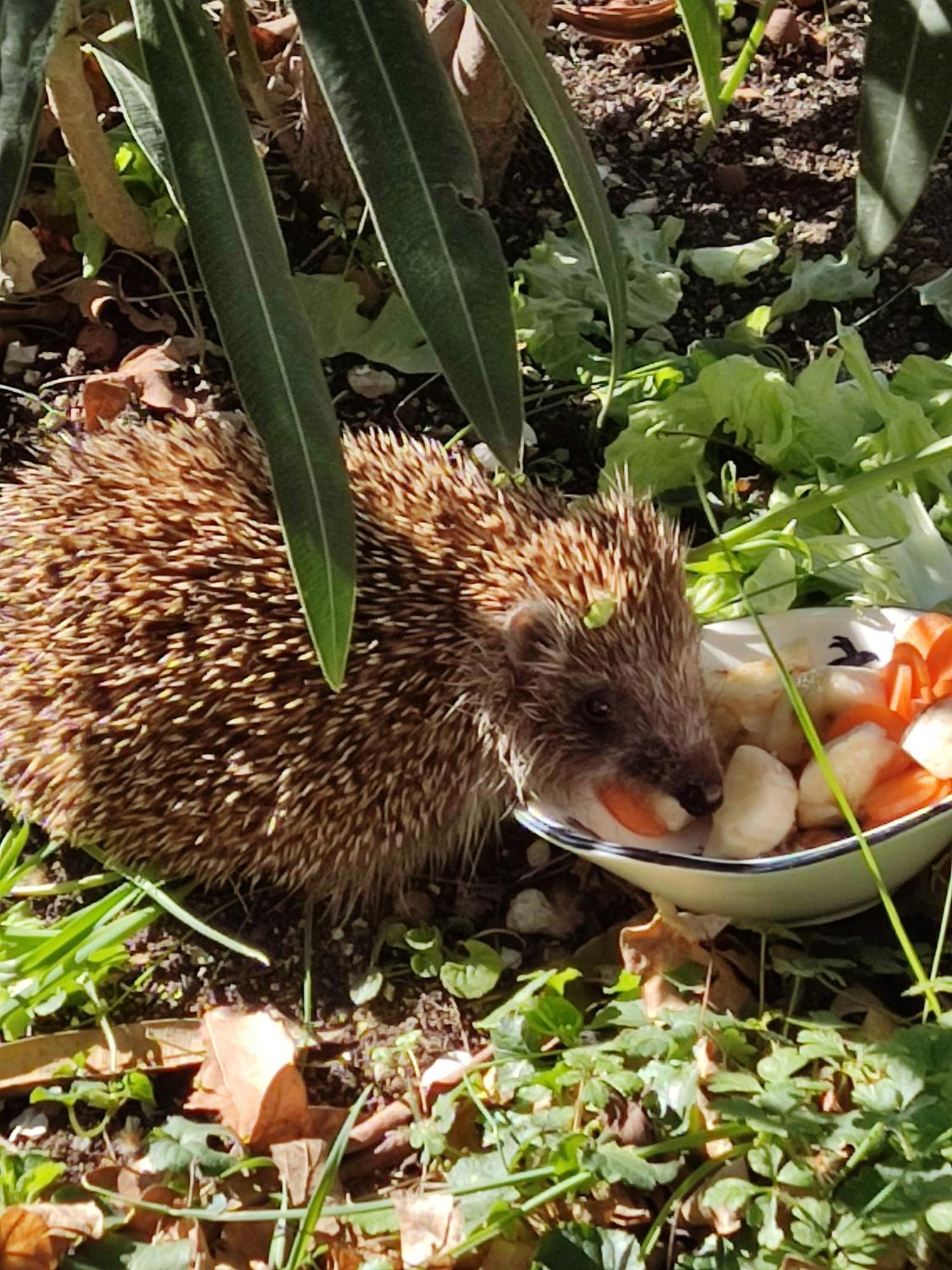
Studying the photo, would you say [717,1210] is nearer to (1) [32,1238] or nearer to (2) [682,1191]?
(2) [682,1191]

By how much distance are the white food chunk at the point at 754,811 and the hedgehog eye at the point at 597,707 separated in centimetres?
24

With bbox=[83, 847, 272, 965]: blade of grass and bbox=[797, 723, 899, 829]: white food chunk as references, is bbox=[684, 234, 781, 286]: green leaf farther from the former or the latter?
bbox=[83, 847, 272, 965]: blade of grass

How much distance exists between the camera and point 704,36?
6.75 ft

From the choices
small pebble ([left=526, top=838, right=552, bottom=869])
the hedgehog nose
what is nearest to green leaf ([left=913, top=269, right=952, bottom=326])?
the hedgehog nose

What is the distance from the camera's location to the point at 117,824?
2100mm

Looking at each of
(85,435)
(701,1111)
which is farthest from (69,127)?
(701,1111)

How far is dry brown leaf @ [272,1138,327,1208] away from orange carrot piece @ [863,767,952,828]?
84cm

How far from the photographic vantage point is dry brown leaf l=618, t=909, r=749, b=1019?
1.87 metres

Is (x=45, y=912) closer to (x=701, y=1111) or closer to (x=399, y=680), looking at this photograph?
(x=399, y=680)

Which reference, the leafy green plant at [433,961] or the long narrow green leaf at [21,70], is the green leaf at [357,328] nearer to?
the leafy green plant at [433,961]

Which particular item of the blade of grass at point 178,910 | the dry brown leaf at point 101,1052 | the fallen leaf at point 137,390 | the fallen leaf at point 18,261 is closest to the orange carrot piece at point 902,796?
the blade of grass at point 178,910

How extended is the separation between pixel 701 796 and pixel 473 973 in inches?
16.1

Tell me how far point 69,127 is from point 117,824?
128 cm

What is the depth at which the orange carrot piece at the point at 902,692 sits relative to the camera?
194 centimetres
